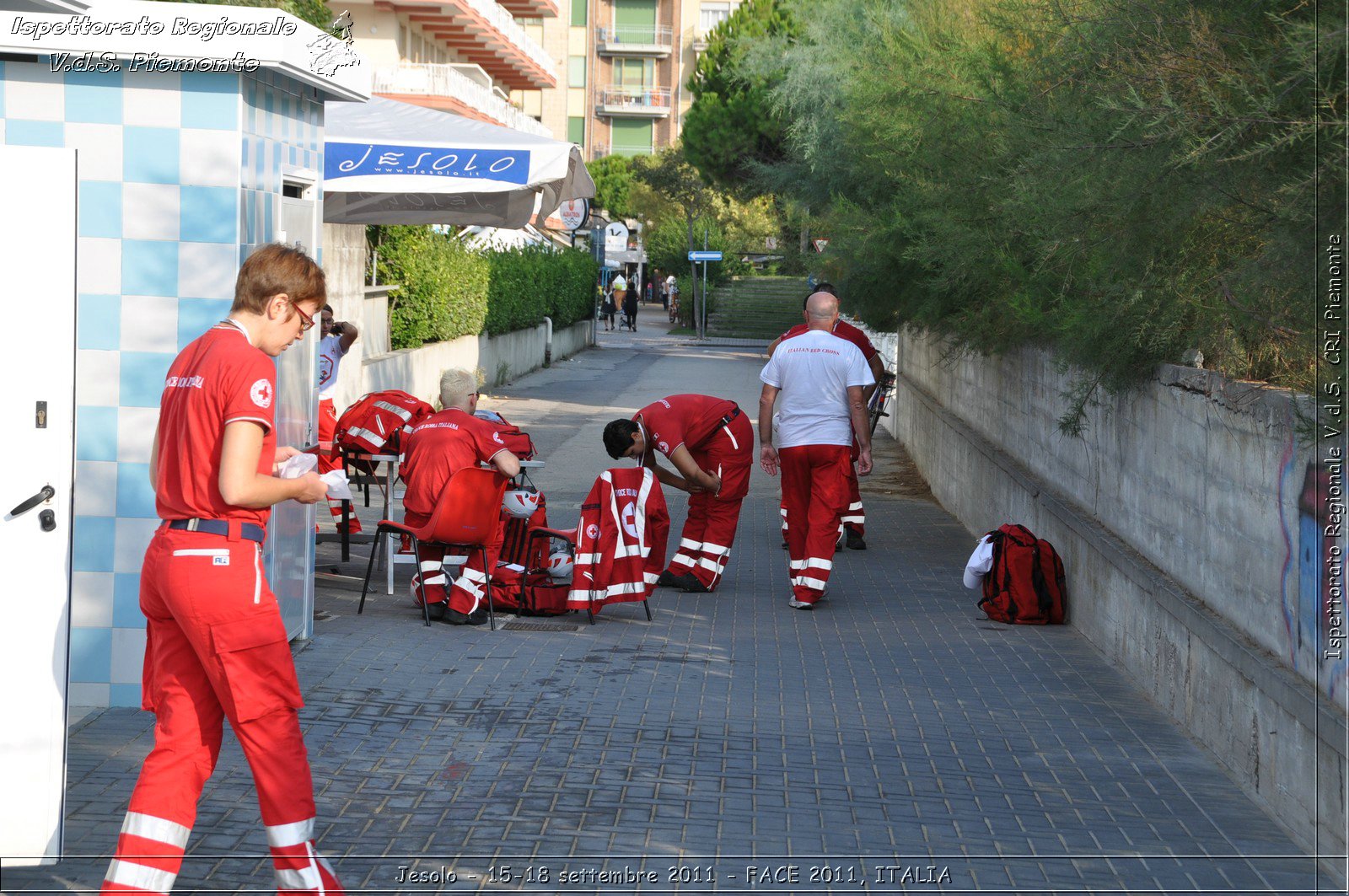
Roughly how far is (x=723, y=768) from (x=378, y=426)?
4825 mm

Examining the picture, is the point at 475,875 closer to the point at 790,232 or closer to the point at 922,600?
the point at 922,600

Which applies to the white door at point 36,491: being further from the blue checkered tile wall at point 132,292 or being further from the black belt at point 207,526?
the blue checkered tile wall at point 132,292

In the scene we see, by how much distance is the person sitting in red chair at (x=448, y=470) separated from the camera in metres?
8.52

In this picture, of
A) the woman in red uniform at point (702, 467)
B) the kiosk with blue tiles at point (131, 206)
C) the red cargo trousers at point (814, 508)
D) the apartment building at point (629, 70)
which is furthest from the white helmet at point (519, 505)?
the apartment building at point (629, 70)

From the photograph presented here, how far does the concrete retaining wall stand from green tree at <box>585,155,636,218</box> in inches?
2686

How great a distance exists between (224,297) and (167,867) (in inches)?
124

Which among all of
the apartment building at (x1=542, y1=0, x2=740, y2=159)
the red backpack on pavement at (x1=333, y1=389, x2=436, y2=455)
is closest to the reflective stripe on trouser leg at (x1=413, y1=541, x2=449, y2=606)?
the red backpack on pavement at (x1=333, y1=389, x2=436, y2=455)

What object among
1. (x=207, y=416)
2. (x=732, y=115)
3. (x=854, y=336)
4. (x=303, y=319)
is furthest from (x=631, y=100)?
(x=207, y=416)

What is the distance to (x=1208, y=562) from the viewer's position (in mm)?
6652

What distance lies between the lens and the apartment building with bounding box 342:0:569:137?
125 feet

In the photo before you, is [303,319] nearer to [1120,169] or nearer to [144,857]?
[144,857]

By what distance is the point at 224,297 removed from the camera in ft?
21.7

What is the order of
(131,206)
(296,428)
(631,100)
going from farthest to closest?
(631,100) → (296,428) → (131,206)

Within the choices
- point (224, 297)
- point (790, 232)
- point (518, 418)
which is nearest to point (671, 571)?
point (224, 297)
